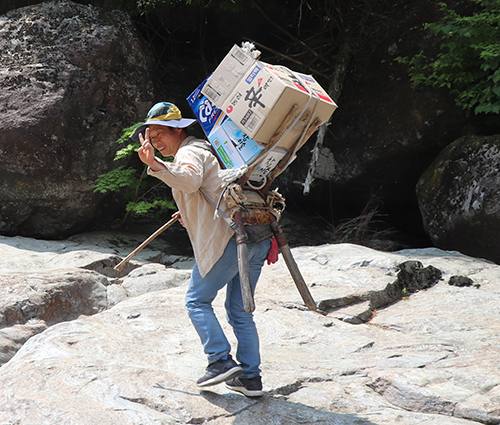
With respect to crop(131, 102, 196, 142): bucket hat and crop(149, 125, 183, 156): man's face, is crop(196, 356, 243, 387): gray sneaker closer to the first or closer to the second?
crop(149, 125, 183, 156): man's face

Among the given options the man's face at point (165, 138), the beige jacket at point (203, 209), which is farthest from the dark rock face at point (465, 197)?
the man's face at point (165, 138)

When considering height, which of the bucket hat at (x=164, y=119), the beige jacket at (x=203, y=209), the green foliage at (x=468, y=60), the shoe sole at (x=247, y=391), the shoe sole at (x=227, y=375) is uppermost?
the green foliage at (x=468, y=60)

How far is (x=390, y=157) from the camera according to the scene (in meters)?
8.70

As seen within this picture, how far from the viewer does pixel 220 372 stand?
294 cm

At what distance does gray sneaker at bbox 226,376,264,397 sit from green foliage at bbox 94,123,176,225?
16.7 feet

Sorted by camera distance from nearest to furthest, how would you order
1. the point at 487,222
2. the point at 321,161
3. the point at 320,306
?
the point at 320,306, the point at 487,222, the point at 321,161

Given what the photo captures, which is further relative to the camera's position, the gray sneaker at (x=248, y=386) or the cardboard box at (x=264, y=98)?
the gray sneaker at (x=248, y=386)

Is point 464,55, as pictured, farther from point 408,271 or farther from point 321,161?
point 408,271

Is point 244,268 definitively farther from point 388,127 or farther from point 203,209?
point 388,127

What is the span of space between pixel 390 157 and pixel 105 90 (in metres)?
5.17

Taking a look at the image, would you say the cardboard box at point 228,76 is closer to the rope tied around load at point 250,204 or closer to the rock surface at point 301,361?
the rope tied around load at point 250,204

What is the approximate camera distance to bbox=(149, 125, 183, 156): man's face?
10.4 ft

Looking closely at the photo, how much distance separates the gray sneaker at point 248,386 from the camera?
303 centimetres

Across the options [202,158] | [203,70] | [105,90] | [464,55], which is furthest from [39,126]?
[464,55]
